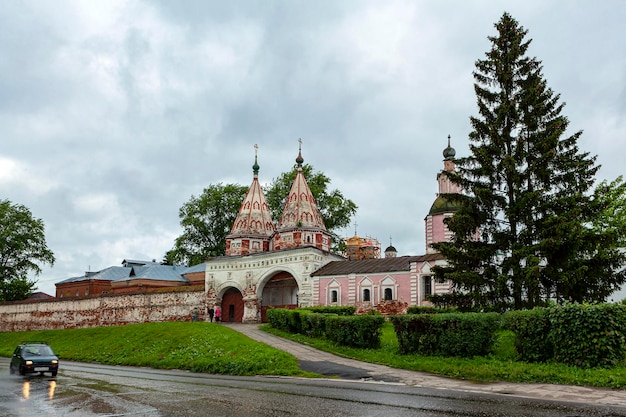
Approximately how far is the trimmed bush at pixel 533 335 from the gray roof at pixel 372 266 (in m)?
15.7

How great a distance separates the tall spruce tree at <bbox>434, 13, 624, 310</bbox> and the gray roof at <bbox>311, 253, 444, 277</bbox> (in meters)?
10.9

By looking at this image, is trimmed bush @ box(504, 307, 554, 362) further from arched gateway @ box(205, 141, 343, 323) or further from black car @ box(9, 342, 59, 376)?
arched gateway @ box(205, 141, 343, 323)

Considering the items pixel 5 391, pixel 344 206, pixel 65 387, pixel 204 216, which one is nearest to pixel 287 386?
pixel 65 387

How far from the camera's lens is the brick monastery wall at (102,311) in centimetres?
3959

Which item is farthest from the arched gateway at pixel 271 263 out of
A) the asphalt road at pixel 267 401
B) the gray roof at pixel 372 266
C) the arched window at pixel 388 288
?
the asphalt road at pixel 267 401

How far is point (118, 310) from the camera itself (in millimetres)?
42000

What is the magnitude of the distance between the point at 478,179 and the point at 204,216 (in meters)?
39.3

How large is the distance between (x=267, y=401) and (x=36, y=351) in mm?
12436

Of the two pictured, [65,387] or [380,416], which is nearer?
[380,416]

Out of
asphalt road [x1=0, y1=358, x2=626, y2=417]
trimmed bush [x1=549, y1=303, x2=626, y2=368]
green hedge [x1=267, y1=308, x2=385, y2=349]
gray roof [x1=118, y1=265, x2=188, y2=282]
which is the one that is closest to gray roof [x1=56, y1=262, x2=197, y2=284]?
gray roof [x1=118, y1=265, x2=188, y2=282]

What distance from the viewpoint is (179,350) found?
76.9ft

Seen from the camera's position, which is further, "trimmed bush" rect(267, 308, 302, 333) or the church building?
the church building

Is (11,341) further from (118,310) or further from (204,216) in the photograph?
(204,216)

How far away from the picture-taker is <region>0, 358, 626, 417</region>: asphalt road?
8.96 metres
